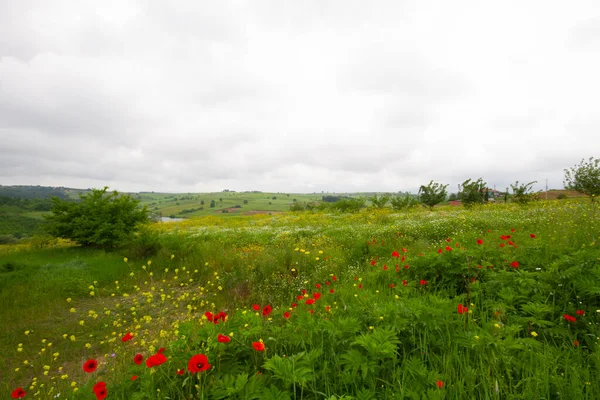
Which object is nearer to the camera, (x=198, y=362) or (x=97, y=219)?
(x=198, y=362)

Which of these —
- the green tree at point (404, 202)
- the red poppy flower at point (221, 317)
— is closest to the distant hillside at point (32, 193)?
the green tree at point (404, 202)

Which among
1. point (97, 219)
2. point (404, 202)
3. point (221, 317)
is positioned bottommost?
point (221, 317)

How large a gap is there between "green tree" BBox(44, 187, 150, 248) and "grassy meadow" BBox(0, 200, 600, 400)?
2.42m

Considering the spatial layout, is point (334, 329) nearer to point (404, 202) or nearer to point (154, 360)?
point (154, 360)

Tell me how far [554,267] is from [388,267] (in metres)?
2.21

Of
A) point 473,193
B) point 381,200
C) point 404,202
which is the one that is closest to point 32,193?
point 381,200

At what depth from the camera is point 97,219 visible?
11.7 m

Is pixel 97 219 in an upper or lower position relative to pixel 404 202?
lower

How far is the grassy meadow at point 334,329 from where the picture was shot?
1.92m

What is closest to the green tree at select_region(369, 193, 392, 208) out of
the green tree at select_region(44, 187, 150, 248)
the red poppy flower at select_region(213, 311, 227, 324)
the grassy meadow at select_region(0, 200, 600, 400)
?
the grassy meadow at select_region(0, 200, 600, 400)

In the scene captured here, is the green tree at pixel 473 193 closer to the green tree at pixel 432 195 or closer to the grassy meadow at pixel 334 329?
the green tree at pixel 432 195

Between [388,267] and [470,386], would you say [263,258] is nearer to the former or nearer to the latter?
[388,267]

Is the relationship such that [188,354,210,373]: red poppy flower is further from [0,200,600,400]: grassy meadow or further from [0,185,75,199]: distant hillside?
[0,185,75,199]: distant hillside

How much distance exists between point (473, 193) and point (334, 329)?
2605cm
